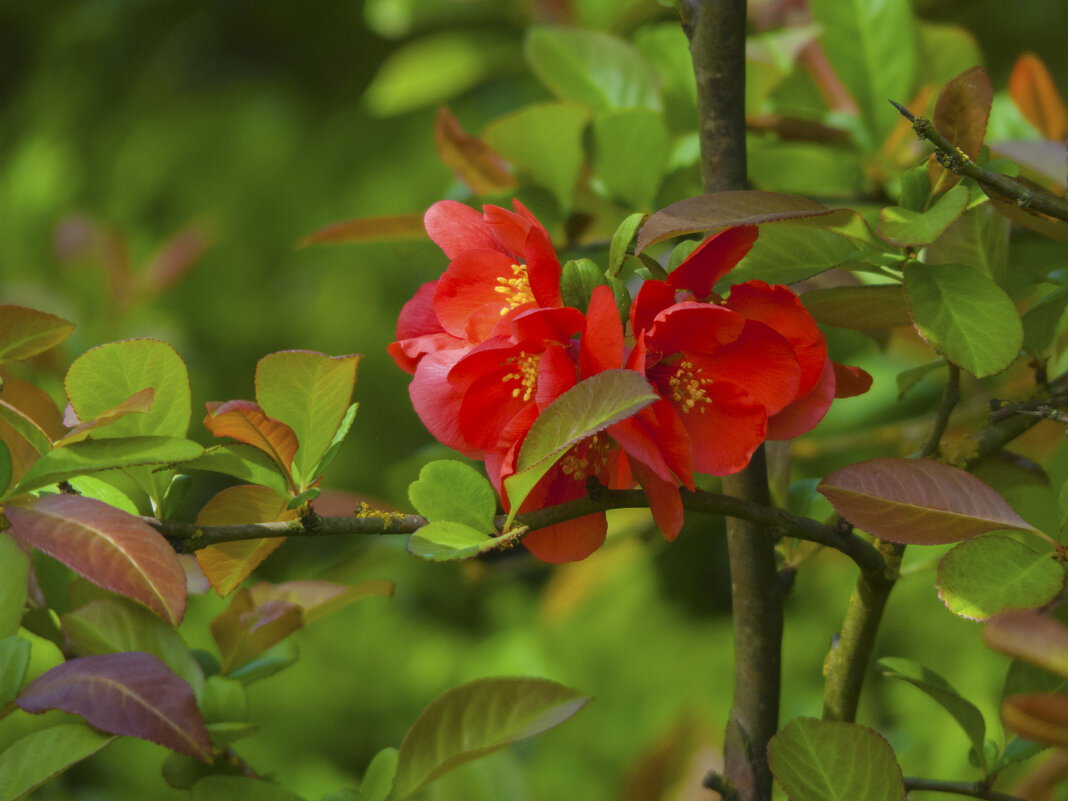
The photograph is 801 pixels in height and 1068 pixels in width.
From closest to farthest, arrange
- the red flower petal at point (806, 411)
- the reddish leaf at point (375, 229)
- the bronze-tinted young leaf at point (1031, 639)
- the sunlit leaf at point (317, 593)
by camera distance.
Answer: the bronze-tinted young leaf at point (1031, 639), the red flower petal at point (806, 411), the sunlit leaf at point (317, 593), the reddish leaf at point (375, 229)

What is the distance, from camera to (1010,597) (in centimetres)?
35

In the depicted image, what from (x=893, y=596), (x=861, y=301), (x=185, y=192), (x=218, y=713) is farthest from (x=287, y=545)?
(x=861, y=301)

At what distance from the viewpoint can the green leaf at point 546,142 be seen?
57cm

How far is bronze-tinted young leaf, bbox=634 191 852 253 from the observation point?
1.10ft

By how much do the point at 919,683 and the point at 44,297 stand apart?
1275 millimetres

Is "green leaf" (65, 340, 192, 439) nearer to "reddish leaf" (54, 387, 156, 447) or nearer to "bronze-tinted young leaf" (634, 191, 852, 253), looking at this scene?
"reddish leaf" (54, 387, 156, 447)

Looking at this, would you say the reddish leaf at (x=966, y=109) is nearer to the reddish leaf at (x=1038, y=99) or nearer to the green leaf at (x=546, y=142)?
the green leaf at (x=546, y=142)

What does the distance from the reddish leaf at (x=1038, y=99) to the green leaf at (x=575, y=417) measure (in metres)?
0.53

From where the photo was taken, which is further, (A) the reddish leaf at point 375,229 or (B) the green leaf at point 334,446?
(A) the reddish leaf at point 375,229

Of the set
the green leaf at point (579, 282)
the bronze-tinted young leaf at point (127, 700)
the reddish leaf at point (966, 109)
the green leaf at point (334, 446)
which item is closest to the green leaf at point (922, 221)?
the reddish leaf at point (966, 109)

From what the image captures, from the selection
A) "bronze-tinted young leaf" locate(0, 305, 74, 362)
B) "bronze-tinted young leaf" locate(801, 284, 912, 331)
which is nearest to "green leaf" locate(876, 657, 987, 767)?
"bronze-tinted young leaf" locate(801, 284, 912, 331)

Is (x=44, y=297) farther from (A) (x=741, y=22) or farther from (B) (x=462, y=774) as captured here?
(A) (x=741, y=22)

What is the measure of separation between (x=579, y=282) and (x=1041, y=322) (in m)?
0.23

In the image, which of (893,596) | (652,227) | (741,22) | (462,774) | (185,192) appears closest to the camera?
(652,227)
